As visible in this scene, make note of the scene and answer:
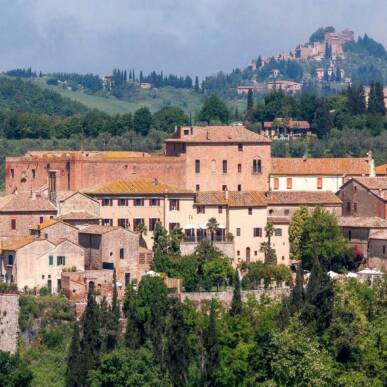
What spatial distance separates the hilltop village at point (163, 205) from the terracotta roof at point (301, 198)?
5 centimetres

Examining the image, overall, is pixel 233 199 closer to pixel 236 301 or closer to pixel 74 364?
pixel 236 301

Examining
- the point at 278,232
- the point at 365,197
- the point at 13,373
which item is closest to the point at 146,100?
the point at 365,197

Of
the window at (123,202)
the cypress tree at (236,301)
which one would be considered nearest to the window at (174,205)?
the window at (123,202)

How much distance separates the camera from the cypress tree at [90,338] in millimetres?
48062

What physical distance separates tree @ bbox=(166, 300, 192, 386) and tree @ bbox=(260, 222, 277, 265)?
27.0ft

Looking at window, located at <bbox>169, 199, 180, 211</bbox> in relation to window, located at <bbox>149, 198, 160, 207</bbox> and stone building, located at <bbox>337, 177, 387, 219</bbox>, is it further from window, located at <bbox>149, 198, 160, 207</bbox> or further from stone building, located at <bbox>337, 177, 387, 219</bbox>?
stone building, located at <bbox>337, 177, 387, 219</bbox>

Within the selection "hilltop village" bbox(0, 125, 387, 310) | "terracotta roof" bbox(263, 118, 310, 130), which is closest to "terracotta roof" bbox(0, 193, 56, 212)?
"hilltop village" bbox(0, 125, 387, 310)

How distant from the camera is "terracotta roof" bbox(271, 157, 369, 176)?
63.2 m

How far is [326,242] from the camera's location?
57938 millimetres

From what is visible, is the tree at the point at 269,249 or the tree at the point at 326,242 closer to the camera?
the tree at the point at 326,242

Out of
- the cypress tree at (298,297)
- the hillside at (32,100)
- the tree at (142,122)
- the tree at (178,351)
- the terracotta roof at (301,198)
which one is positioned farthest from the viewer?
the hillside at (32,100)

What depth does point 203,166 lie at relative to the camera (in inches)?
2386

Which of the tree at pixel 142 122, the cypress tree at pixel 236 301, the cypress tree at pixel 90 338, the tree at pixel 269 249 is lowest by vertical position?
the cypress tree at pixel 90 338

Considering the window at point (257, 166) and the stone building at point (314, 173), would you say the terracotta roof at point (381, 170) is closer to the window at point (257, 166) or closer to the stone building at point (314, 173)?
the stone building at point (314, 173)
